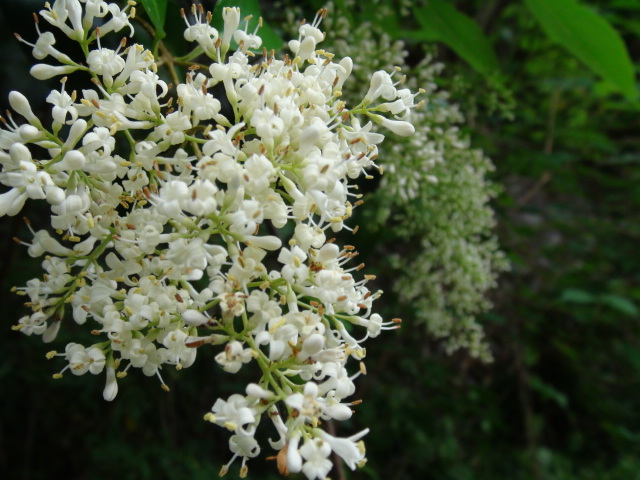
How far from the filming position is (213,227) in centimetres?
88

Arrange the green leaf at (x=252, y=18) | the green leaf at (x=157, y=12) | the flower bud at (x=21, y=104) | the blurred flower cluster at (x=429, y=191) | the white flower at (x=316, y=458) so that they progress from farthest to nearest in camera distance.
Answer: the blurred flower cluster at (x=429, y=191) → the green leaf at (x=252, y=18) → the green leaf at (x=157, y=12) → the flower bud at (x=21, y=104) → the white flower at (x=316, y=458)

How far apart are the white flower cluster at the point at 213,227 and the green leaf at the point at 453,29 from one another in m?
0.93

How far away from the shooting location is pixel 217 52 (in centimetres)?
104

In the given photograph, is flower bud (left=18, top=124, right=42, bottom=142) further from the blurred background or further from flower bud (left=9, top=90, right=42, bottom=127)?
the blurred background

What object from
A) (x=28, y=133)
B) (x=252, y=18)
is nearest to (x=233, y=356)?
(x=28, y=133)

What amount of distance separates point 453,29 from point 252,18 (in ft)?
2.71

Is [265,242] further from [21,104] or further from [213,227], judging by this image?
[21,104]

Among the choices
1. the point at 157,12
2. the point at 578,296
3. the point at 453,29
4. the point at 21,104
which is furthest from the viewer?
the point at 578,296

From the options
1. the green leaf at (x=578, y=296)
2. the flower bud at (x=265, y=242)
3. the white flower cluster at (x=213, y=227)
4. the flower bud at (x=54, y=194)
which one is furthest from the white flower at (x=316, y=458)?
the green leaf at (x=578, y=296)

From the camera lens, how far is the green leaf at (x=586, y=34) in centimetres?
167

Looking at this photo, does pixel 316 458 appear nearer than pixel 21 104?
Yes

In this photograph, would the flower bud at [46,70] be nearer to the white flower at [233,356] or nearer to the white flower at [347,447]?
the white flower at [233,356]

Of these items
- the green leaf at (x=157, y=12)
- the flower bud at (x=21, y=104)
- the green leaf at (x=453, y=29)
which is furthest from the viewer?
the green leaf at (x=453, y=29)

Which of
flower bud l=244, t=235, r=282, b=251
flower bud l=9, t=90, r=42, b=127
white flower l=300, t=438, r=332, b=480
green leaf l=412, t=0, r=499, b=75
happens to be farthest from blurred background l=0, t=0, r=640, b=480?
white flower l=300, t=438, r=332, b=480
